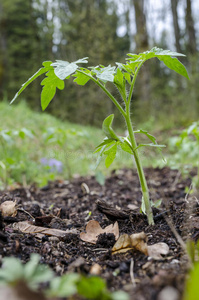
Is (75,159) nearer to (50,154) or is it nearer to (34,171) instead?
(50,154)

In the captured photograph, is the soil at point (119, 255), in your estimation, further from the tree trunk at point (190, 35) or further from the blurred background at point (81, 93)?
the tree trunk at point (190, 35)

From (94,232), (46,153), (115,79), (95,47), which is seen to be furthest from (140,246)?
(95,47)

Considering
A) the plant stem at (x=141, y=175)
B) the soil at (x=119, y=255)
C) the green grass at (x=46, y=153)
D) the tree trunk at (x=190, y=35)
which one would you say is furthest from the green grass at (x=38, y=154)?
the tree trunk at (x=190, y=35)

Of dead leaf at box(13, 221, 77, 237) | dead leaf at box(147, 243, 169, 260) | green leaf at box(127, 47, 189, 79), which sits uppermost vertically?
green leaf at box(127, 47, 189, 79)

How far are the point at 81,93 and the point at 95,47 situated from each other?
2469mm

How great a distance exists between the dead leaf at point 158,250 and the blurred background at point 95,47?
7234mm

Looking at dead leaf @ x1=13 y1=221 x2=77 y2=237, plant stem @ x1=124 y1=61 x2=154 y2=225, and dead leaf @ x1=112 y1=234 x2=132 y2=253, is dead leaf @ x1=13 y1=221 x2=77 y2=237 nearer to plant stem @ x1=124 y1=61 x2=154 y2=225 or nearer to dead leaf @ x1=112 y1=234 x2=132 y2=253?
dead leaf @ x1=112 y1=234 x2=132 y2=253

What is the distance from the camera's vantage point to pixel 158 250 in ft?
3.05

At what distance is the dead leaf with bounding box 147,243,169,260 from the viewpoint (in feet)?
2.98

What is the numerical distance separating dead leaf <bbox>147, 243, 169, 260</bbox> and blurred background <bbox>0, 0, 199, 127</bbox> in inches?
285

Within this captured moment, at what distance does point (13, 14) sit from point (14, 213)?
17.5 metres

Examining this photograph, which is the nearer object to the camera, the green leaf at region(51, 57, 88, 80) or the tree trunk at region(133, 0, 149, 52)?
the green leaf at region(51, 57, 88, 80)

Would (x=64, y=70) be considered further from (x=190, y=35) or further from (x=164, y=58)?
(x=190, y=35)

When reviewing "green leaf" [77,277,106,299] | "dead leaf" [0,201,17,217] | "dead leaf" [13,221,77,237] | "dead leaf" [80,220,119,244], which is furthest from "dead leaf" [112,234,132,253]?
"dead leaf" [0,201,17,217]
